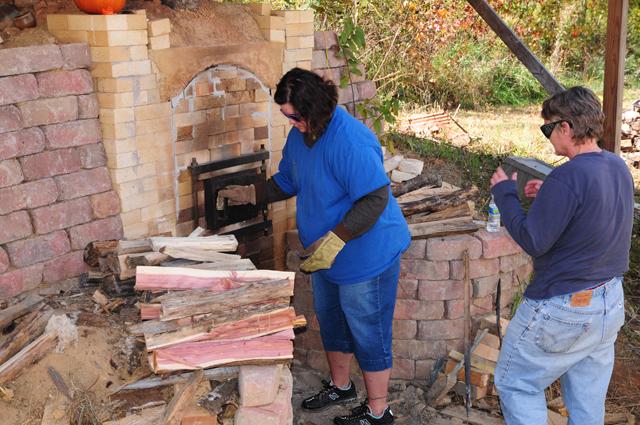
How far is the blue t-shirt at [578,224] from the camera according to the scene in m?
3.04

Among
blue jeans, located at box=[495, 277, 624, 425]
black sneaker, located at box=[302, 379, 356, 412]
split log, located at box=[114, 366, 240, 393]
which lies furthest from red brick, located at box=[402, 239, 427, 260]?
split log, located at box=[114, 366, 240, 393]

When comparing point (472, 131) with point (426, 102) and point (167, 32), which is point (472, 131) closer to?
point (426, 102)

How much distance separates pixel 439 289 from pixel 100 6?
2.68 m

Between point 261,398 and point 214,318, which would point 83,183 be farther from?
point 261,398

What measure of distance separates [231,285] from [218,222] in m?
1.32


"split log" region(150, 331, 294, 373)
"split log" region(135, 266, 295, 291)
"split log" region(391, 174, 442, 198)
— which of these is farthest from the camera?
"split log" region(391, 174, 442, 198)

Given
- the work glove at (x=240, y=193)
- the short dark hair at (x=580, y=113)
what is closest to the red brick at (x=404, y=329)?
the work glove at (x=240, y=193)

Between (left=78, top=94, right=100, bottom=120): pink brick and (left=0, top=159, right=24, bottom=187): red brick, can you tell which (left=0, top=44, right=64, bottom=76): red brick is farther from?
(left=0, top=159, right=24, bottom=187): red brick

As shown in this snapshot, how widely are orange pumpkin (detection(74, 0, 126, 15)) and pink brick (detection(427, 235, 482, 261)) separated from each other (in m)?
2.37

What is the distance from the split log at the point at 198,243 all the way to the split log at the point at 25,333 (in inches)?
25.6

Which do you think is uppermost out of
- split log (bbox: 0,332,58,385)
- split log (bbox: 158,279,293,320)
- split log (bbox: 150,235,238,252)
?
split log (bbox: 150,235,238,252)

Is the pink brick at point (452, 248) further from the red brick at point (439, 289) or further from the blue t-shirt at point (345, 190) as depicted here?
the blue t-shirt at point (345, 190)

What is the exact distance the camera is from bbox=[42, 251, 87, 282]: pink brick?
4.13 metres

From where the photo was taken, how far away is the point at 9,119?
Answer: 3816 millimetres
